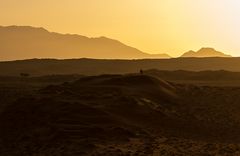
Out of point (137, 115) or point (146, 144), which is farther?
point (137, 115)

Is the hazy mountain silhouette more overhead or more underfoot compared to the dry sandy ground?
more overhead

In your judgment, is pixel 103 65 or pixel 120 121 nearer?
pixel 120 121

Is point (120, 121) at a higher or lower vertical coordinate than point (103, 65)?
lower

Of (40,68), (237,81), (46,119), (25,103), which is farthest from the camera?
(40,68)

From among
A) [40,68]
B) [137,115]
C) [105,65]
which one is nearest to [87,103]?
[137,115]

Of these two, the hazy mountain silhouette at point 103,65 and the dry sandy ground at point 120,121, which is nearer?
the dry sandy ground at point 120,121

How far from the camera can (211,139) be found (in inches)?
946

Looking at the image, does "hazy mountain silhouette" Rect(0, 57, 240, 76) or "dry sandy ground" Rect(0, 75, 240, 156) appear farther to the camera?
"hazy mountain silhouette" Rect(0, 57, 240, 76)

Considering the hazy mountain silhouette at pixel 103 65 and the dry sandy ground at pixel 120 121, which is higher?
the hazy mountain silhouette at pixel 103 65

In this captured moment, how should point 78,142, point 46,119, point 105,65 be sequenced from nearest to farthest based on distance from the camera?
1. point 78,142
2. point 46,119
3. point 105,65

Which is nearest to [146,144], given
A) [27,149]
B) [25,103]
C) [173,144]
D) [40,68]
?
[173,144]

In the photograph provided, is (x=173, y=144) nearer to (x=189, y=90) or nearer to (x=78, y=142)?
(x=78, y=142)

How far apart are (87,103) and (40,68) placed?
4222 centimetres

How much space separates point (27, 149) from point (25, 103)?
530 centimetres
